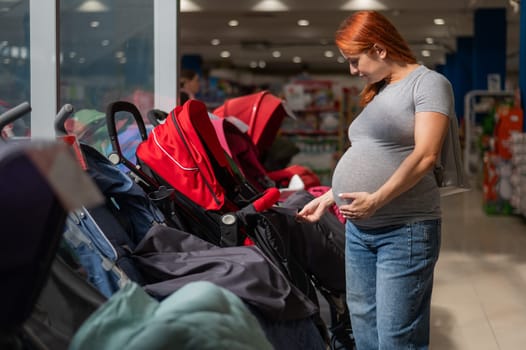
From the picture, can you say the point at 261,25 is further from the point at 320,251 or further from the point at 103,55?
the point at 320,251

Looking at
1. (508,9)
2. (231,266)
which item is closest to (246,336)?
(231,266)

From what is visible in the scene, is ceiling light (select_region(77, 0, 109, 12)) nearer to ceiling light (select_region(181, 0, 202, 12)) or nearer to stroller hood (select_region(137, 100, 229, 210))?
stroller hood (select_region(137, 100, 229, 210))

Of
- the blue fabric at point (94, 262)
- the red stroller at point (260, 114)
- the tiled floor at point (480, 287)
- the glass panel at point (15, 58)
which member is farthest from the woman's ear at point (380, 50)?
the red stroller at point (260, 114)

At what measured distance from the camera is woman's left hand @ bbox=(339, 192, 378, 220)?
94.2 inches

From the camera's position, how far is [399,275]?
248 cm

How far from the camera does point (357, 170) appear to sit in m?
2.52

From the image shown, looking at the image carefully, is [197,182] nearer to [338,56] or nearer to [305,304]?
[305,304]

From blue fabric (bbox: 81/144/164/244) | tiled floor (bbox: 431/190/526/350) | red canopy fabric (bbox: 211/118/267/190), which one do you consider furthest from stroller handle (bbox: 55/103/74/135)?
tiled floor (bbox: 431/190/526/350)

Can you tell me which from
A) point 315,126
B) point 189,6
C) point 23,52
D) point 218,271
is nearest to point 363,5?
point 189,6

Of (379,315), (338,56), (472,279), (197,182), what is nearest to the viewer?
(379,315)

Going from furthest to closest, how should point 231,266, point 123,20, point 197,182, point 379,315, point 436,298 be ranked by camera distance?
point 436,298 → point 123,20 → point 197,182 → point 379,315 → point 231,266

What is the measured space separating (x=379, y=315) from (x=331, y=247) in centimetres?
77

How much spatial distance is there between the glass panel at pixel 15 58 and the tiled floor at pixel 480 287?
220cm

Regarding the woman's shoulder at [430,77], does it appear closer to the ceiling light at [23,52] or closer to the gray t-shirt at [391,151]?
the gray t-shirt at [391,151]
